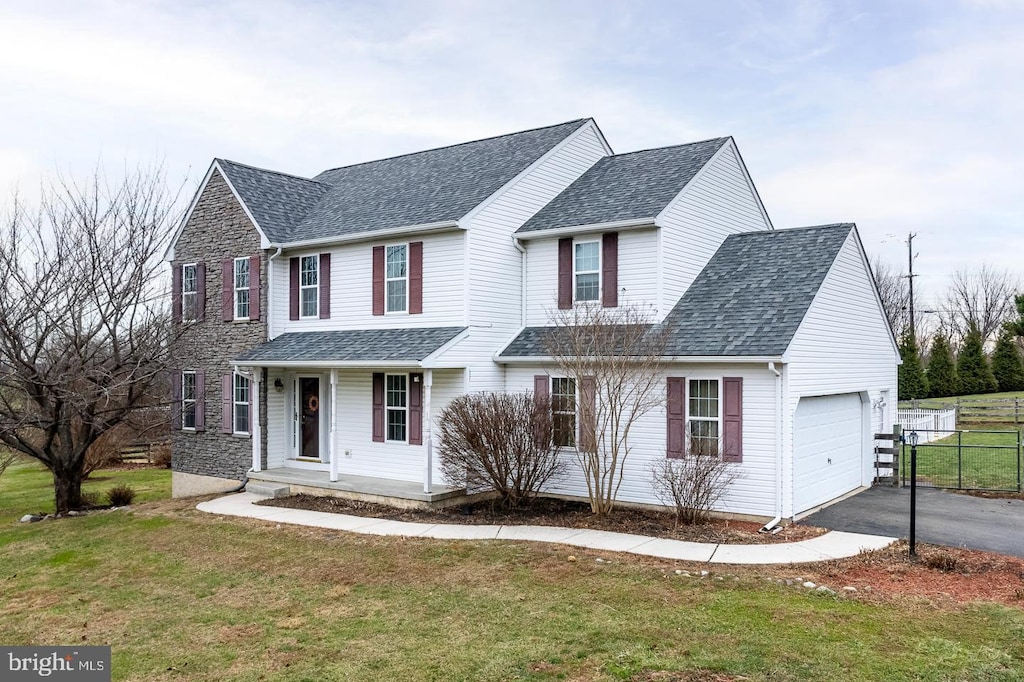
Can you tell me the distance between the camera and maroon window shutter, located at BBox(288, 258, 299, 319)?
17.5m

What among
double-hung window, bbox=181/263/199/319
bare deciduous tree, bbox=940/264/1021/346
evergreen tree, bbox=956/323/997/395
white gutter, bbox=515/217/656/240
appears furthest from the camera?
bare deciduous tree, bbox=940/264/1021/346

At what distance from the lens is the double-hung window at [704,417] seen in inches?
497

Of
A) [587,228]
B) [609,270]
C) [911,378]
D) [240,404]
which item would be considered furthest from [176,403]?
[911,378]

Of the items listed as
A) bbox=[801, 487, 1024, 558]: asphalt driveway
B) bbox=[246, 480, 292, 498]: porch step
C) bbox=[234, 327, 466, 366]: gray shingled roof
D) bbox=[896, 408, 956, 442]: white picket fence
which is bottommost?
bbox=[246, 480, 292, 498]: porch step

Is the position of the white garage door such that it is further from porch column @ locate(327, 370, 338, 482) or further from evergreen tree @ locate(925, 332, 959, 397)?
evergreen tree @ locate(925, 332, 959, 397)

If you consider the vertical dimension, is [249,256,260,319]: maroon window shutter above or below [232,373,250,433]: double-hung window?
above

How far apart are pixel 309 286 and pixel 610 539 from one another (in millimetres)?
9703

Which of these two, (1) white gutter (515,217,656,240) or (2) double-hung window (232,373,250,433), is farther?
(2) double-hung window (232,373,250,433)

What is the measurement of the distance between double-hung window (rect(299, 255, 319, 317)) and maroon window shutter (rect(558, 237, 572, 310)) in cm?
574

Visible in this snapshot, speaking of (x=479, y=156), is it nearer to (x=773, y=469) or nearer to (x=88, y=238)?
(x=88, y=238)

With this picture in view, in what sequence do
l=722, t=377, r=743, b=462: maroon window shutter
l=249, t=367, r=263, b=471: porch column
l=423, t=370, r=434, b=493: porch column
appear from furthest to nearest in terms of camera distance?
1. l=249, t=367, r=263, b=471: porch column
2. l=423, t=370, r=434, b=493: porch column
3. l=722, t=377, r=743, b=462: maroon window shutter

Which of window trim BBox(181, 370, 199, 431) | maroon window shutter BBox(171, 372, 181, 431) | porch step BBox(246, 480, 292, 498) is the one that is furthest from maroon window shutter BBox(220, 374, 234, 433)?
porch step BBox(246, 480, 292, 498)

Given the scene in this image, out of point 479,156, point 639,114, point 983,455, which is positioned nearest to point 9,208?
point 479,156

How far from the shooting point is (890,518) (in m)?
12.5
